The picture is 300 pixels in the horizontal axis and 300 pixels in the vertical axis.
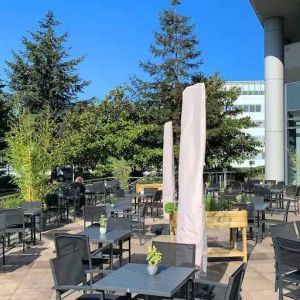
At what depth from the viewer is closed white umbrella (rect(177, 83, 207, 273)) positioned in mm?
5848

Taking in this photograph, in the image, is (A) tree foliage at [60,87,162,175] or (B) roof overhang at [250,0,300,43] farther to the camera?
(A) tree foliage at [60,87,162,175]

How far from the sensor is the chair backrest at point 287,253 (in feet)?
16.7

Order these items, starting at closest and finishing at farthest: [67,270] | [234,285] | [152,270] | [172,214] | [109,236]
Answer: [234,285]
[152,270]
[67,270]
[109,236]
[172,214]

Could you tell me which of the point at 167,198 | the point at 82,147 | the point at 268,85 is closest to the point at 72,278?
the point at 167,198

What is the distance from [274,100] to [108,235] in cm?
1739

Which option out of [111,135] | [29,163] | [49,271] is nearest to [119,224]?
[49,271]

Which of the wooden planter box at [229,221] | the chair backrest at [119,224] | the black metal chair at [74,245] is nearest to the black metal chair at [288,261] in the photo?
the black metal chair at [74,245]

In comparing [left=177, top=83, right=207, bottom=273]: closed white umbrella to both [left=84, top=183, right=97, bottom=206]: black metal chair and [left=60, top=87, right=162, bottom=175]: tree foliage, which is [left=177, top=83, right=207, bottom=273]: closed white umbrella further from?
[left=60, top=87, right=162, bottom=175]: tree foliage

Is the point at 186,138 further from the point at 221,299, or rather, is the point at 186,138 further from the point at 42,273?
the point at 42,273

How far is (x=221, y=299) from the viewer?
4.54m

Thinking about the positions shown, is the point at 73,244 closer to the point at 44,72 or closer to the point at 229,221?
the point at 229,221

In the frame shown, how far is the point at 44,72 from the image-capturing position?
111 feet

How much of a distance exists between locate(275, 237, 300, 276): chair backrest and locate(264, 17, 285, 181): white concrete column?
1768cm

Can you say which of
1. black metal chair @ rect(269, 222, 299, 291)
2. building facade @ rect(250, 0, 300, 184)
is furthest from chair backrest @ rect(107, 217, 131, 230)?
building facade @ rect(250, 0, 300, 184)
